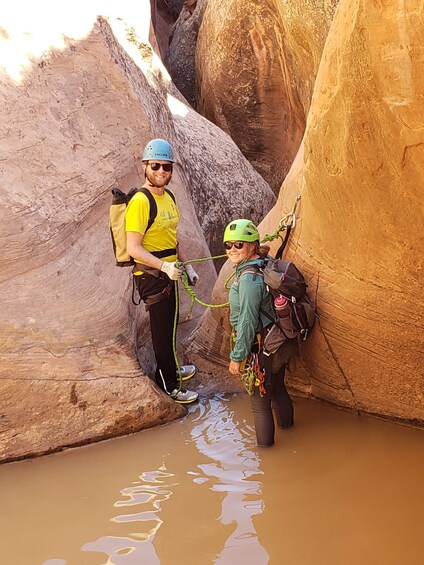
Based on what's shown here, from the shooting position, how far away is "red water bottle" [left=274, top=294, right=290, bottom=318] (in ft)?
14.4

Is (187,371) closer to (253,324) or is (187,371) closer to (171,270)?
(171,270)

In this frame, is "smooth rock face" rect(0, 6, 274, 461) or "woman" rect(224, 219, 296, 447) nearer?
"woman" rect(224, 219, 296, 447)

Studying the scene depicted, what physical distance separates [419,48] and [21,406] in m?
3.09

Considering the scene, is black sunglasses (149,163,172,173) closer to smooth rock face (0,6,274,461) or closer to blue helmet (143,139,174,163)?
blue helmet (143,139,174,163)

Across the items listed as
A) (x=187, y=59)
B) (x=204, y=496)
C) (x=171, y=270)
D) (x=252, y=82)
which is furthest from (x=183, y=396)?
(x=187, y=59)

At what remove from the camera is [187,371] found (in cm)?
564

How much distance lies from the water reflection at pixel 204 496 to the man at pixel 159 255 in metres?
0.48

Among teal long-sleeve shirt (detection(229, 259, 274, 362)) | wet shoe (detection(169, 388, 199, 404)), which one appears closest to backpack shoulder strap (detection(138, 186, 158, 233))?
teal long-sleeve shirt (detection(229, 259, 274, 362))

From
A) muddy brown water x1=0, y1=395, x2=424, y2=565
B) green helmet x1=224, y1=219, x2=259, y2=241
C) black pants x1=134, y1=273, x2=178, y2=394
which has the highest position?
green helmet x1=224, y1=219, x2=259, y2=241

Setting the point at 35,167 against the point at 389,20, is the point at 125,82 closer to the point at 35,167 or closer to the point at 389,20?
the point at 35,167

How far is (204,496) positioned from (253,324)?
1024 mm

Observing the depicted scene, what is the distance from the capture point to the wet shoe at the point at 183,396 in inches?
207

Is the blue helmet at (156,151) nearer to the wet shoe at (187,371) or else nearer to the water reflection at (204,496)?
the wet shoe at (187,371)

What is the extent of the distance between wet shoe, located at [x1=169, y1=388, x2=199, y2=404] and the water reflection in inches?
8.7
